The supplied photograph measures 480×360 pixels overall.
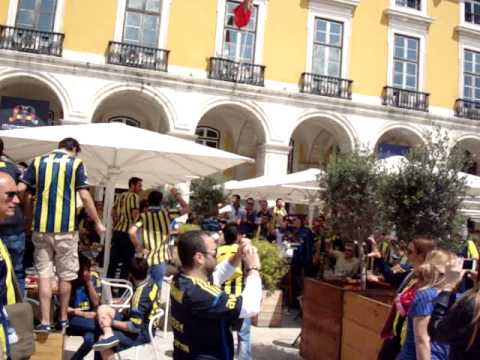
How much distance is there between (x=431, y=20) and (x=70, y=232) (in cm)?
1885

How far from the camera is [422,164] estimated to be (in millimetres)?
5531

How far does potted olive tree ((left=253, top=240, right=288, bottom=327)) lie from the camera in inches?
273

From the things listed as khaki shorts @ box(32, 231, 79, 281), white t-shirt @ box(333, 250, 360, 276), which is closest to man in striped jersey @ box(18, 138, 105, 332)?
khaki shorts @ box(32, 231, 79, 281)

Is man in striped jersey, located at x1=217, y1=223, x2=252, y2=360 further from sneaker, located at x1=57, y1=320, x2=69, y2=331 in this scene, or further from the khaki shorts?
sneaker, located at x1=57, y1=320, x2=69, y2=331

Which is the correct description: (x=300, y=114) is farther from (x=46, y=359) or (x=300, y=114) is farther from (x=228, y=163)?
(x=46, y=359)

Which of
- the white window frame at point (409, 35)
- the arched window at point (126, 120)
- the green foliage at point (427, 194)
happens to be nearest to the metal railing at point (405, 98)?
the white window frame at point (409, 35)

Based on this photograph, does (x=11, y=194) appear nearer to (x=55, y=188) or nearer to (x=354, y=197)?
(x=55, y=188)

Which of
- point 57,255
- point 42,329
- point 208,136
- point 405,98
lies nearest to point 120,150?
point 57,255

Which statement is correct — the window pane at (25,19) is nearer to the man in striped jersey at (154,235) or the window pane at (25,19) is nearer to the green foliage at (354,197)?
the man in striped jersey at (154,235)

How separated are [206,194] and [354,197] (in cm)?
1093

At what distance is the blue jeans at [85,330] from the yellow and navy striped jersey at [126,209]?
307 centimetres

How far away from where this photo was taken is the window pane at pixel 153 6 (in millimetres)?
15953

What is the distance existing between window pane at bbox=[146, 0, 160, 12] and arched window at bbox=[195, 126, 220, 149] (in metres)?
5.19

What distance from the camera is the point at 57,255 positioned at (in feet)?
13.1
